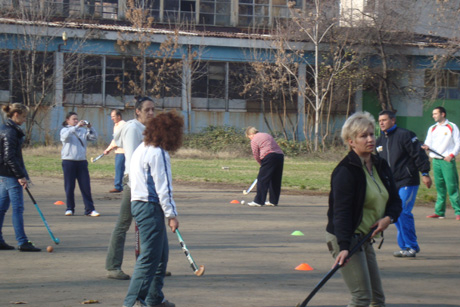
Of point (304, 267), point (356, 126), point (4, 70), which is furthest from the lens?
point (4, 70)

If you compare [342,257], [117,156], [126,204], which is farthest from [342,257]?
[117,156]

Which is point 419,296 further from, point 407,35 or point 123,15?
point 123,15

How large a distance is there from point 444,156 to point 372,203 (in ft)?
27.8

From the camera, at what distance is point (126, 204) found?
7.40 m

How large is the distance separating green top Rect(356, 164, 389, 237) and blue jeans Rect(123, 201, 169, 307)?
1.87 m

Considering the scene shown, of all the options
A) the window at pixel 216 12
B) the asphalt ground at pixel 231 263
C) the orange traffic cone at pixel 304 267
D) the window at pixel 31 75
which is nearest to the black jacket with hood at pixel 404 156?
the asphalt ground at pixel 231 263

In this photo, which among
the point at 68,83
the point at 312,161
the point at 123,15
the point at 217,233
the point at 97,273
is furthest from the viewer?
the point at 123,15

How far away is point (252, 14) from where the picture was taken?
41.7 m

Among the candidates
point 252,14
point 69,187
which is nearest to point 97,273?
point 69,187

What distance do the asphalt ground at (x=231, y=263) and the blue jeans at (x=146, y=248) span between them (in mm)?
608

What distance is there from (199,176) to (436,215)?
389 inches

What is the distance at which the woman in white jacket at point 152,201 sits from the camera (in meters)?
5.97

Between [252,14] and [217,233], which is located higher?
[252,14]

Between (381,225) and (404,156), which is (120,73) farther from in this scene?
(381,225)
